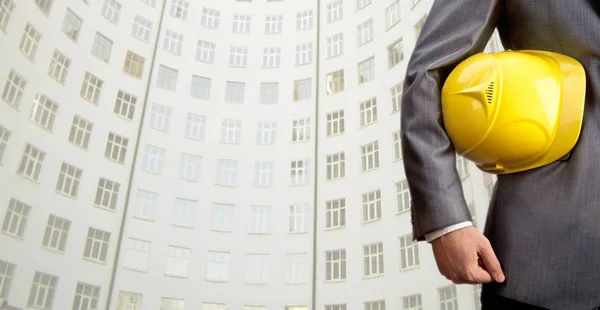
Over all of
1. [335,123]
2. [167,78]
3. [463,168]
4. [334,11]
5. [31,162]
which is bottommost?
[31,162]

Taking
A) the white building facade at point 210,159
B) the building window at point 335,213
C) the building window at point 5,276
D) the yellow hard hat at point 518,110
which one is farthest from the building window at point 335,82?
the yellow hard hat at point 518,110

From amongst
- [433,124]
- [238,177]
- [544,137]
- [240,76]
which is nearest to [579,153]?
[544,137]

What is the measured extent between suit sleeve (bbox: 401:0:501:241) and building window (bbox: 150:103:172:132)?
327 cm

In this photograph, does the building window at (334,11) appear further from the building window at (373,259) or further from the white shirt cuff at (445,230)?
the white shirt cuff at (445,230)

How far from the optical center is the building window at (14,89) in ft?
10.6

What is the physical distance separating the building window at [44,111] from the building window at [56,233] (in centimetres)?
54

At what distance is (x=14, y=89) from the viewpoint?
3.25 m

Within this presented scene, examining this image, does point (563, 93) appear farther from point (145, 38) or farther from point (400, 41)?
point (145, 38)

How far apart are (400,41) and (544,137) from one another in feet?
11.6

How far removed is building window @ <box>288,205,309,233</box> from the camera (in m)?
3.89

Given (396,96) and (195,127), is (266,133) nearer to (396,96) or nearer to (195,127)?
(195,127)

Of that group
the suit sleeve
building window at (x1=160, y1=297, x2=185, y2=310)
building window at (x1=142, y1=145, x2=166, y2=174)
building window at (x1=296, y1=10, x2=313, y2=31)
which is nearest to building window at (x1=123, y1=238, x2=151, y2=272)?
building window at (x1=160, y1=297, x2=185, y2=310)

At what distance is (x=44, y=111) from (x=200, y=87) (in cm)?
116

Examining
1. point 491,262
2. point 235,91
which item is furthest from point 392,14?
point 491,262
